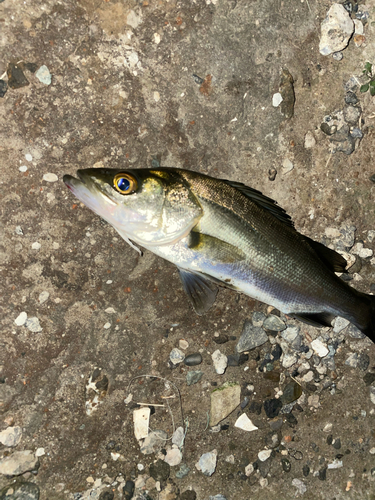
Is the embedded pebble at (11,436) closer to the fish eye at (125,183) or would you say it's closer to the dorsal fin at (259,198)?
the fish eye at (125,183)

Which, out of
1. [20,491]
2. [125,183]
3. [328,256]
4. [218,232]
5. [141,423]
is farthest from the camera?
[141,423]

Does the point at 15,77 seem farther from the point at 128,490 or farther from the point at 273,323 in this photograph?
the point at 128,490

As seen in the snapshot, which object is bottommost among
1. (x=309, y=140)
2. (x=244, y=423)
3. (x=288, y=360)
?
(x=244, y=423)

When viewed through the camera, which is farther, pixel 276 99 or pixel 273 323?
pixel 273 323

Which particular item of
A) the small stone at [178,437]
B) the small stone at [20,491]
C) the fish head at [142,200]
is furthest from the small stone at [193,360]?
the small stone at [20,491]

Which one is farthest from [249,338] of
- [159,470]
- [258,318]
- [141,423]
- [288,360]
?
[159,470]
